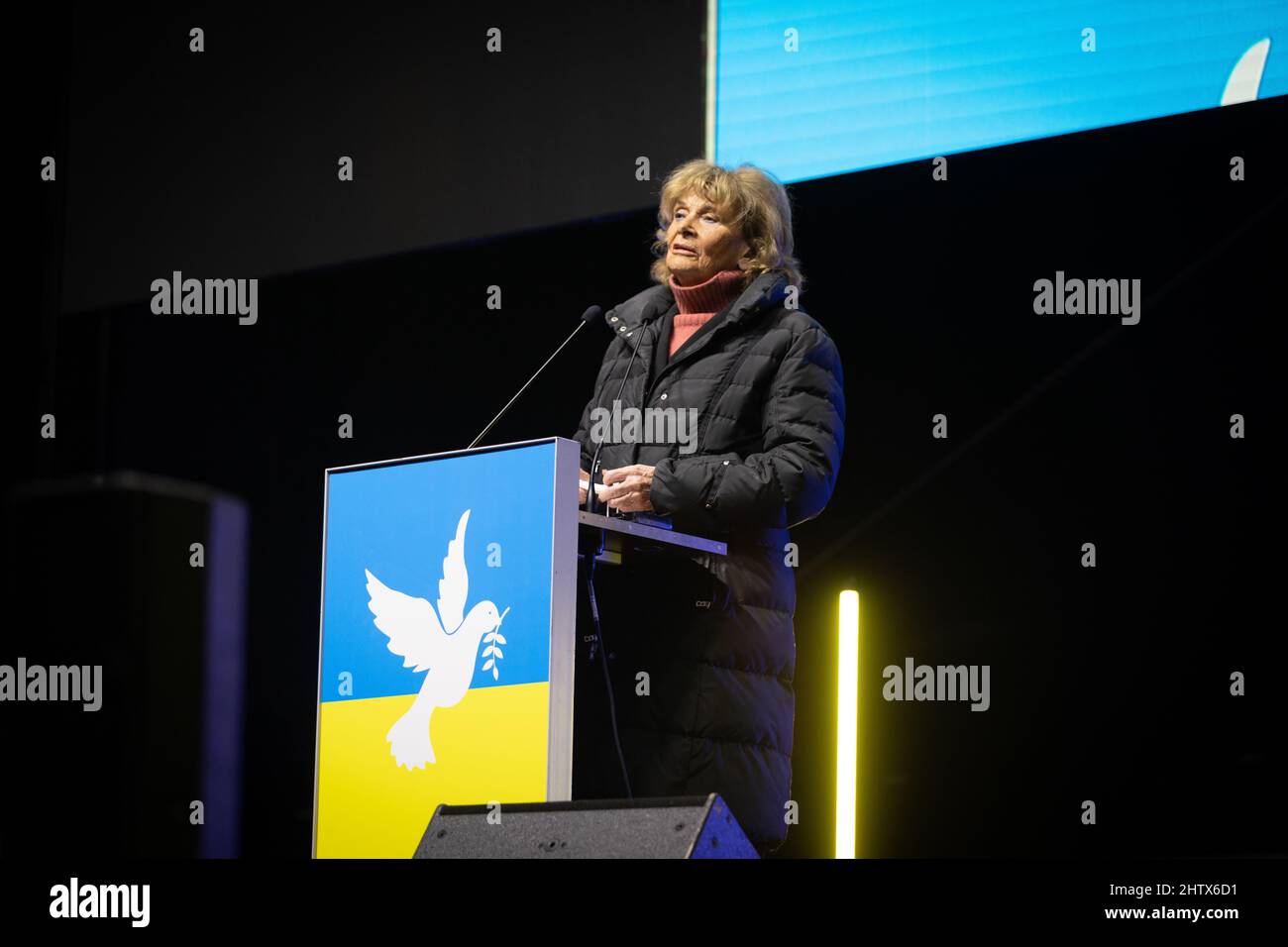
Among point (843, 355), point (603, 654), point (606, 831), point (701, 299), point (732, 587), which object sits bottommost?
point (606, 831)

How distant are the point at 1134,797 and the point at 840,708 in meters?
0.71

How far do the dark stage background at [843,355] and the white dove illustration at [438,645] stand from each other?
1743 mm

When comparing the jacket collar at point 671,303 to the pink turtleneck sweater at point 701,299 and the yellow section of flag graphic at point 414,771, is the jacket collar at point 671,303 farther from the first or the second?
the yellow section of flag graphic at point 414,771

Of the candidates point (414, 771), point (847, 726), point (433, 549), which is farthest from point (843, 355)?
point (414, 771)

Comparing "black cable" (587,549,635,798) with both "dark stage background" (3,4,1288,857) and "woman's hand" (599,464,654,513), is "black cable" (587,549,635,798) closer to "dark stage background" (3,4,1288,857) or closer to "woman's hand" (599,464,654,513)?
"woman's hand" (599,464,654,513)

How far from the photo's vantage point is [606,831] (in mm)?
2004

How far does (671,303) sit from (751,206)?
246 millimetres

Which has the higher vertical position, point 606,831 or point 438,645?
point 438,645

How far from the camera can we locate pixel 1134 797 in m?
3.60

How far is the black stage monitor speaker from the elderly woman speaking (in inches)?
17.1

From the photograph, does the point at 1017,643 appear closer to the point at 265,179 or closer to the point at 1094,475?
the point at 1094,475

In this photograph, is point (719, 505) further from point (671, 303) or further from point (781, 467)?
point (671, 303)

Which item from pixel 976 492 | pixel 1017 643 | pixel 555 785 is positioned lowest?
pixel 555 785
